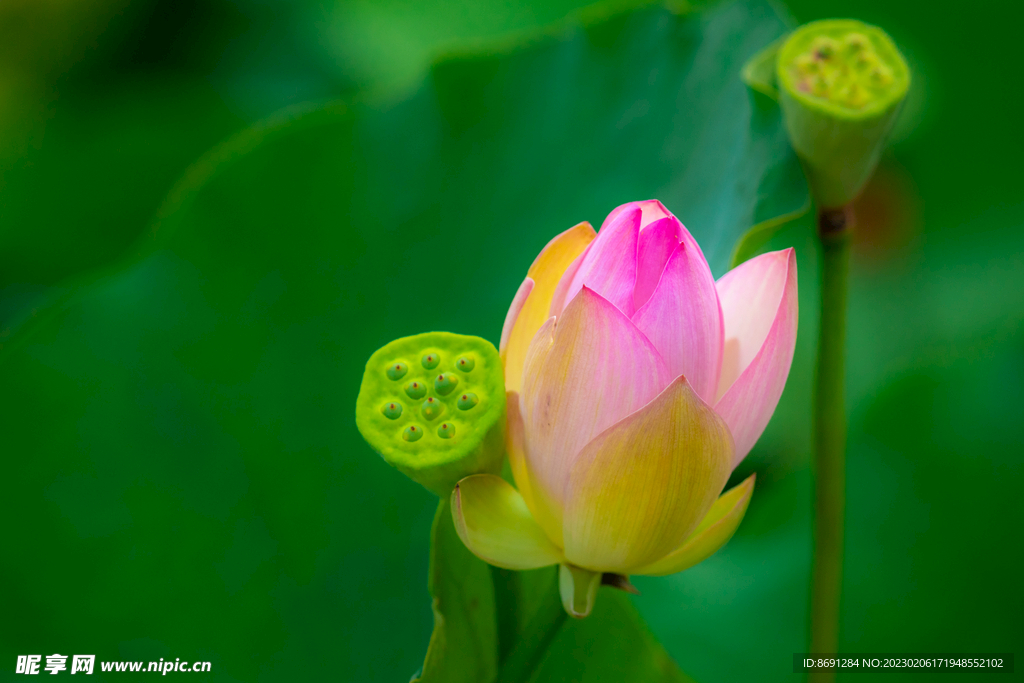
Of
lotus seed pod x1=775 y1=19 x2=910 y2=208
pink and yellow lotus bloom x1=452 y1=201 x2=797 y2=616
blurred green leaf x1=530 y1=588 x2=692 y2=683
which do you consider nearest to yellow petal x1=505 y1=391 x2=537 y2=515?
pink and yellow lotus bloom x1=452 y1=201 x2=797 y2=616

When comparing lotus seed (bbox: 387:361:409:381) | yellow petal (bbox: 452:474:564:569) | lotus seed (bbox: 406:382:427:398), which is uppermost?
lotus seed (bbox: 387:361:409:381)

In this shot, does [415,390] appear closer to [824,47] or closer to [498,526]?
[498,526]

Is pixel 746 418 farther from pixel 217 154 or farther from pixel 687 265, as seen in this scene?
pixel 217 154

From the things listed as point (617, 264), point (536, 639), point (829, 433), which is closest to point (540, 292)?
point (617, 264)

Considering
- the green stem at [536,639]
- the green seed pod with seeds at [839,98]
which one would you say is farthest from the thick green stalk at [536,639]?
the green seed pod with seeds at [839,98]

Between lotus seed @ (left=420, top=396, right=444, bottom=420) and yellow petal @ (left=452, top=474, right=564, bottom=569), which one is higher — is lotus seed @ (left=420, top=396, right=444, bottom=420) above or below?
above

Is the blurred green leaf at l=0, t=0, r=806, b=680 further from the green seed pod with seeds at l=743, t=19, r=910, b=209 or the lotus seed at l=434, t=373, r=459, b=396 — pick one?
the lotus seed at l=434, t=373, r=459, b=396

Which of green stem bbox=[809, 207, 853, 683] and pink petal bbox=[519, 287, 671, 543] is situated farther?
green stem bbox=[809, 207, 853, 683]
